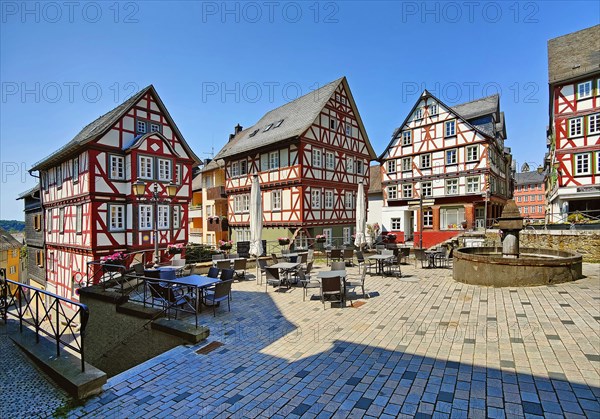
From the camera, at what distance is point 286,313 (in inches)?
314

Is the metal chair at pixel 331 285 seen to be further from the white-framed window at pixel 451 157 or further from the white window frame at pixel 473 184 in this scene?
the white-framed window at pixel 451 157

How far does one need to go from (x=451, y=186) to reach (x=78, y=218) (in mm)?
26436

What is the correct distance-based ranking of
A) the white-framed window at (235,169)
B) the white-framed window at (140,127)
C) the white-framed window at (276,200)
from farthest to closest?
the white-framed window at (235,169) < the white-framed window at (276,200) < the white-framed window at (140,127)

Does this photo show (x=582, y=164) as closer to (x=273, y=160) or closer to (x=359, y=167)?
(x=359, y=167)

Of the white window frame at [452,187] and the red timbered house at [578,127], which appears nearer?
the red timbered house at [578,127]

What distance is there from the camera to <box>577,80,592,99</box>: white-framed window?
21.9 meters

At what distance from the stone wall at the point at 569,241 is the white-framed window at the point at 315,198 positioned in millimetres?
12255

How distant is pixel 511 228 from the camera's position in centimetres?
1109

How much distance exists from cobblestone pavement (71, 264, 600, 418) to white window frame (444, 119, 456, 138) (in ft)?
66.0

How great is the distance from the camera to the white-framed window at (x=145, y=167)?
19072 mm

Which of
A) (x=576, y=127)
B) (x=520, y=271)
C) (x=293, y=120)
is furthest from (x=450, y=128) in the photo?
(x=520, y=271)

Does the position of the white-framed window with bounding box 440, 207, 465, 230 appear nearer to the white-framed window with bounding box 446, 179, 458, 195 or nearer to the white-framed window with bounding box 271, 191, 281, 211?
the white-framed window with bounding box 446, 179, 458, 195

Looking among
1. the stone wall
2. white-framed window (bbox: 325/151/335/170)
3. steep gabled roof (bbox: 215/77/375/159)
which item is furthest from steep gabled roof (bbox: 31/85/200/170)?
the stone wall

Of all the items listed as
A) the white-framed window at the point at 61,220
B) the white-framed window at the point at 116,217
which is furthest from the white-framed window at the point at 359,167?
the white-framed window at the point at 61,220
